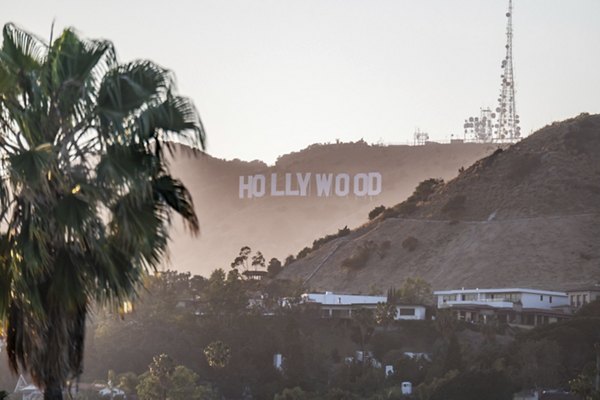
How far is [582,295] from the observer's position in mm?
158250

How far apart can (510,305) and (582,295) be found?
905 centimetres

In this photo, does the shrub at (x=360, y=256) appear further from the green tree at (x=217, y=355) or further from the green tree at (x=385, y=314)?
the green tree at (x=217, y=355)

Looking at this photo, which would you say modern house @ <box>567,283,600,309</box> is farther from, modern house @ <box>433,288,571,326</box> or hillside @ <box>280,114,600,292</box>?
hillside @ <box>280,114,600,292</box>

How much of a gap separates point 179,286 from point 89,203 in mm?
157952

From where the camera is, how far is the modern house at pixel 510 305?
15175cm

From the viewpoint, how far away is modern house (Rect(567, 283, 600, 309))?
513 feet

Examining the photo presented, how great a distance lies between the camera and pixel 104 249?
21.8 m

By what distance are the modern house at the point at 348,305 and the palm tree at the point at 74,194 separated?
128255mm

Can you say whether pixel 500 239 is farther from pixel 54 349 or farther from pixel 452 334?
pixel 54 349

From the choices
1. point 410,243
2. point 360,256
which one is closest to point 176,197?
point 410,243

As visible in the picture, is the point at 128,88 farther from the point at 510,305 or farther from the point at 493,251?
the point at 493,251

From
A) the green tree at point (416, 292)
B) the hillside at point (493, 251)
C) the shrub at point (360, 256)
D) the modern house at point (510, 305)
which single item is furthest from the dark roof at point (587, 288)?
the shrub at point (360, 256)

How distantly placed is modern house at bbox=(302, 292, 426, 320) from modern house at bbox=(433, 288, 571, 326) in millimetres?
4002

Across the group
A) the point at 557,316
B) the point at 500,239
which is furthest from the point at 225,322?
the point at 500,239
